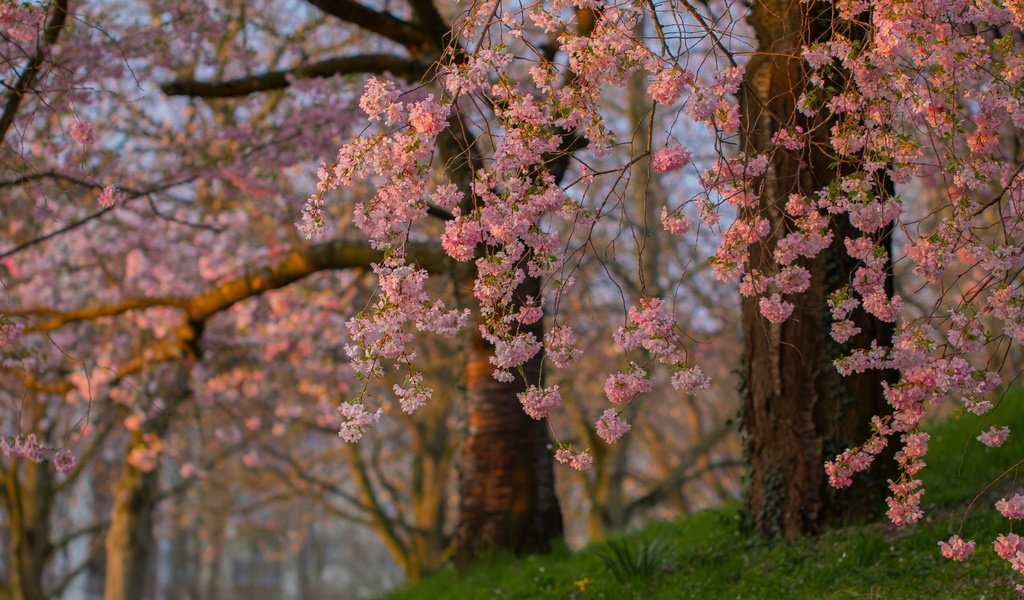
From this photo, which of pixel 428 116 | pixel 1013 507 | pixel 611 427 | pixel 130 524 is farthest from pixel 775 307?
pixel 130 524

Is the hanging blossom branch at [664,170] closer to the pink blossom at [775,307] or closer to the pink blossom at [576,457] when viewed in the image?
the pink blossom at [576,457]

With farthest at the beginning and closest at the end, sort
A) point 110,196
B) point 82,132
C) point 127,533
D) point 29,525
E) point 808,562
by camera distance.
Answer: point 29,525
point 127,533
point 110,196
point 82,132
point 808,562

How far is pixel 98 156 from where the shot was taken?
13469 millimetres

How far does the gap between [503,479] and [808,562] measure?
3.05 meters

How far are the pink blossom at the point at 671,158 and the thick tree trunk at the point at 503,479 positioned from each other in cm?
413

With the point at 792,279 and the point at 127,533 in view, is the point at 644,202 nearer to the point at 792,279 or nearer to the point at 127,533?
the point at 792,279

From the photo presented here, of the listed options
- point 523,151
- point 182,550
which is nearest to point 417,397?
point 523,151

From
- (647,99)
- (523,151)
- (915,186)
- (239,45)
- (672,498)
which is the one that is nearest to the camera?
(523,151)

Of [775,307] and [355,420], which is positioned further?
[775,307]

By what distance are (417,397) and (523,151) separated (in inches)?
46.7

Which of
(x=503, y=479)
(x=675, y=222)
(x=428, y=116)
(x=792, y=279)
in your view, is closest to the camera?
(x=428, y=116)

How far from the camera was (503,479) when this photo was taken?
8.95 m

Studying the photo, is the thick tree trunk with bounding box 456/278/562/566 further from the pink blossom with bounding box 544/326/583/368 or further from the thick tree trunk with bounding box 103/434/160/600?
the thick tree trunk with bounding box 103/434/160/600

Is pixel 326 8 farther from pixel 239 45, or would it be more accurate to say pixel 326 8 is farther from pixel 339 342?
pixel 339 342
